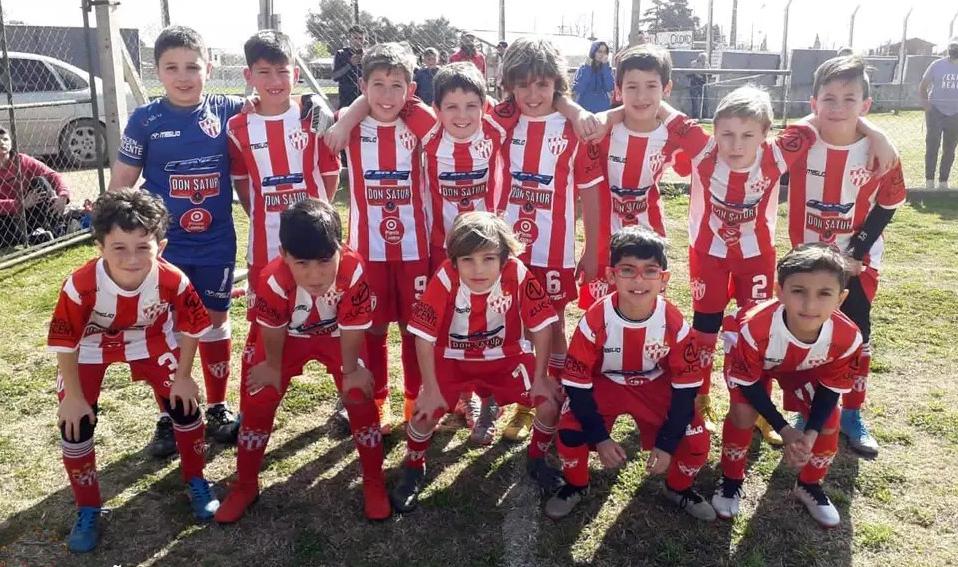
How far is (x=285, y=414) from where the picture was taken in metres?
4.02

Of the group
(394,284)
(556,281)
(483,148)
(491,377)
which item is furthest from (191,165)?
(556,281)

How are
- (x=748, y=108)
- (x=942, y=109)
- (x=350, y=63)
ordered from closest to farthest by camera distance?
(x=748, y=108) < (x=942, y=109) < (x=350, y=63)

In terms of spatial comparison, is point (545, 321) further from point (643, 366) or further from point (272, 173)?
point (272, 173)

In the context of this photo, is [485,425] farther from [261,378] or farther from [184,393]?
[184,393]

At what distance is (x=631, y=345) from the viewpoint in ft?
10.2

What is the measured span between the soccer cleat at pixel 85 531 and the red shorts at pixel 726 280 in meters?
2.91

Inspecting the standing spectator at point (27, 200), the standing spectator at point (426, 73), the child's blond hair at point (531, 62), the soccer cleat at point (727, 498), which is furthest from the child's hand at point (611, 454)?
the standing spectator at point (426, 73)

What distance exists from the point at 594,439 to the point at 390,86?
1.91m

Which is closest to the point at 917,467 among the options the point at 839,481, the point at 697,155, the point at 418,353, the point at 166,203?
the point at 839,481

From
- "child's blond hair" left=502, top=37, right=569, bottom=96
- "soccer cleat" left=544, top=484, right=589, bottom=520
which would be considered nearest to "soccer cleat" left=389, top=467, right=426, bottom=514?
"soccer cleat" left=544, top=484, right=589, bottom=520

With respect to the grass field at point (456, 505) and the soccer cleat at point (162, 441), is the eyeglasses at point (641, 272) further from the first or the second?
the soccer cleat at point (162, 441)

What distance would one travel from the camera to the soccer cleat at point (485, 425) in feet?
12.3

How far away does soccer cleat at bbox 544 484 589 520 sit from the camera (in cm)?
312

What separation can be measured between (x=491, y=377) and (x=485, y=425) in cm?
60
